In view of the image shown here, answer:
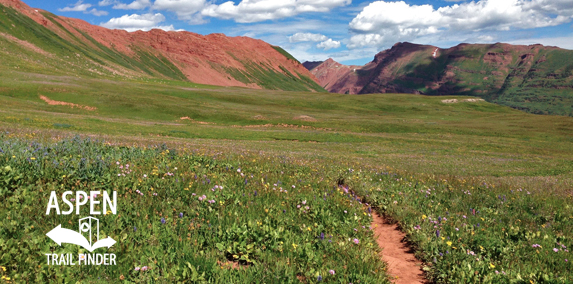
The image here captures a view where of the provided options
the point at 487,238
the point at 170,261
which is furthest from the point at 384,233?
the point at 170,261

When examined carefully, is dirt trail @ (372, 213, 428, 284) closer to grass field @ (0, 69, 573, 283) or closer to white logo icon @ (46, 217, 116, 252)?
grass field @ (0, 69, 573, 283)

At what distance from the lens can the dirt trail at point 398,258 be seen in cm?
569

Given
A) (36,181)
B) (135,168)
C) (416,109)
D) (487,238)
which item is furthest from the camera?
(416,109)

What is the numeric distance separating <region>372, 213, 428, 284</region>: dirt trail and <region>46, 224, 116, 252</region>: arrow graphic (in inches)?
169

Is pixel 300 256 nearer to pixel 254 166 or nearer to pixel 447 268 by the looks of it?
pixel 447 268

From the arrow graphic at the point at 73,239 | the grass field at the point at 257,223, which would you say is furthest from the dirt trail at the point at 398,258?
the arrow graphic at the point at 73,239

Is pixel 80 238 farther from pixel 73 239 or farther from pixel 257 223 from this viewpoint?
pixel 257 223

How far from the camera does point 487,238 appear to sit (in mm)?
6809

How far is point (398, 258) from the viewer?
6.52 m

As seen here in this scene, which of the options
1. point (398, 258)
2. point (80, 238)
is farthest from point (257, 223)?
point (398, 258)

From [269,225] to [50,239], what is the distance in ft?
10.7

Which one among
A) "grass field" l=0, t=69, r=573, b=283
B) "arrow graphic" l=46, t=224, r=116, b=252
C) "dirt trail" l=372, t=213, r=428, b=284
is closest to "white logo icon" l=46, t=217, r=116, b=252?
"arrow graphic" l=46, t=224, r=116, b=252

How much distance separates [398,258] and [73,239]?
220 inches

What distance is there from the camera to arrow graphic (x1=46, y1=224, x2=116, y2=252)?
14.9ft
